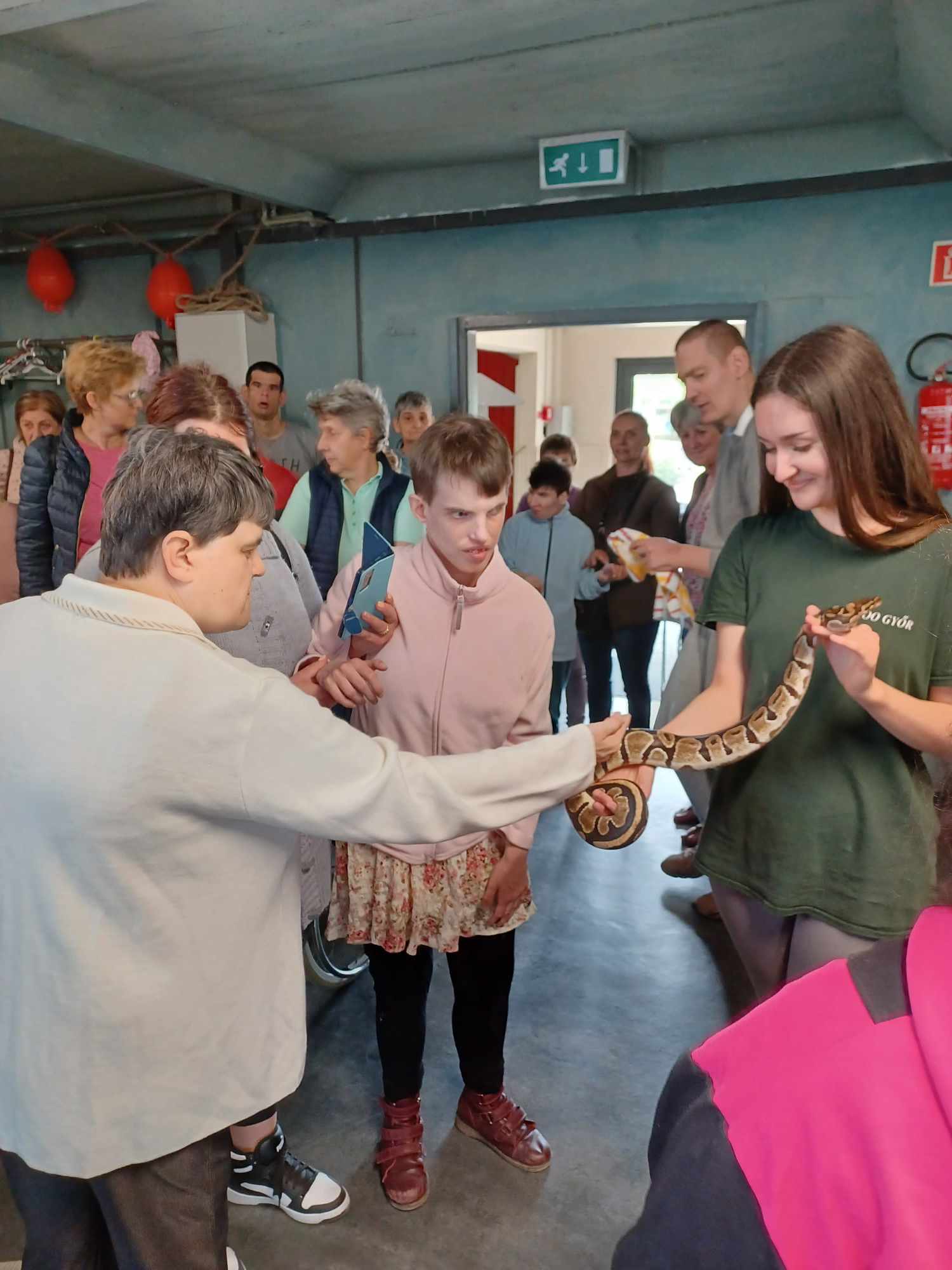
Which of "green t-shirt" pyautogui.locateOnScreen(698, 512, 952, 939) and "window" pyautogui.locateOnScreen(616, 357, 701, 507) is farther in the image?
"window" pyautogui.locateOnScreen(616, 357, 701, 507)

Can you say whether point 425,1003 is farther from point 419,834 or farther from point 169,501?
point 169,501

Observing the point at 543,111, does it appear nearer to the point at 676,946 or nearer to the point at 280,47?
the point at 280,47

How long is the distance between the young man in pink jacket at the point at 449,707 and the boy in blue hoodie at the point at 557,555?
2546mm

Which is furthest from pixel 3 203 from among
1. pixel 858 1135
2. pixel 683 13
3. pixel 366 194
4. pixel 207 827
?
pixel 858 1135

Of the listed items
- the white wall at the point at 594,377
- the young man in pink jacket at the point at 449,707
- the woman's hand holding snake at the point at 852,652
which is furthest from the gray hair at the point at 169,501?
the white wall at the point at 594,377

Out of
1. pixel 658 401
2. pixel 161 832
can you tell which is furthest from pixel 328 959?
pixel 658 401

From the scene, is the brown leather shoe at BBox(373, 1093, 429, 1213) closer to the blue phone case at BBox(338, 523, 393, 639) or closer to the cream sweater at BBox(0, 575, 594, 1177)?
the cream sweater at BBox(0, 575, 594, 1177)

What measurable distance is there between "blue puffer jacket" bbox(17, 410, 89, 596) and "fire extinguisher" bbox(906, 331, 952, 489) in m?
4.29

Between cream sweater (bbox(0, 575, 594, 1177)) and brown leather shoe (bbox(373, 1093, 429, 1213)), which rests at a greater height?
cream sweater (bbox(0, 575, 594, 1177))

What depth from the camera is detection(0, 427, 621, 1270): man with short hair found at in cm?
116

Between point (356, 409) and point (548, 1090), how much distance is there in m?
2.60

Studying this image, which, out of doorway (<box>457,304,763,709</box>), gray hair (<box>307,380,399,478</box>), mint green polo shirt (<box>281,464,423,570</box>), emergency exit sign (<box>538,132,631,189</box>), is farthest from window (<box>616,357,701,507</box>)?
mint green polo shirt (<box>281,464,423,570</box>)

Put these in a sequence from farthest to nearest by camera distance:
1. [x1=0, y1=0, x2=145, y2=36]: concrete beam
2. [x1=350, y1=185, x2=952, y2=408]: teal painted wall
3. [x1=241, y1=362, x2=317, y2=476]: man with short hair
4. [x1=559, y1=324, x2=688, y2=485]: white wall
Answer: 1. [x1=559, y1=324, x2=688, y2=485]: white wall
2. [x1=241, y1=362, x2=317, y2=476]: man with short hair
3. [x1=350, y1=185, x2=952, y2=408]: teal painted wall
4. [x1=0, y1=0, x2=145, y2=36]: concrete beam

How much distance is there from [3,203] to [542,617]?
736cm
